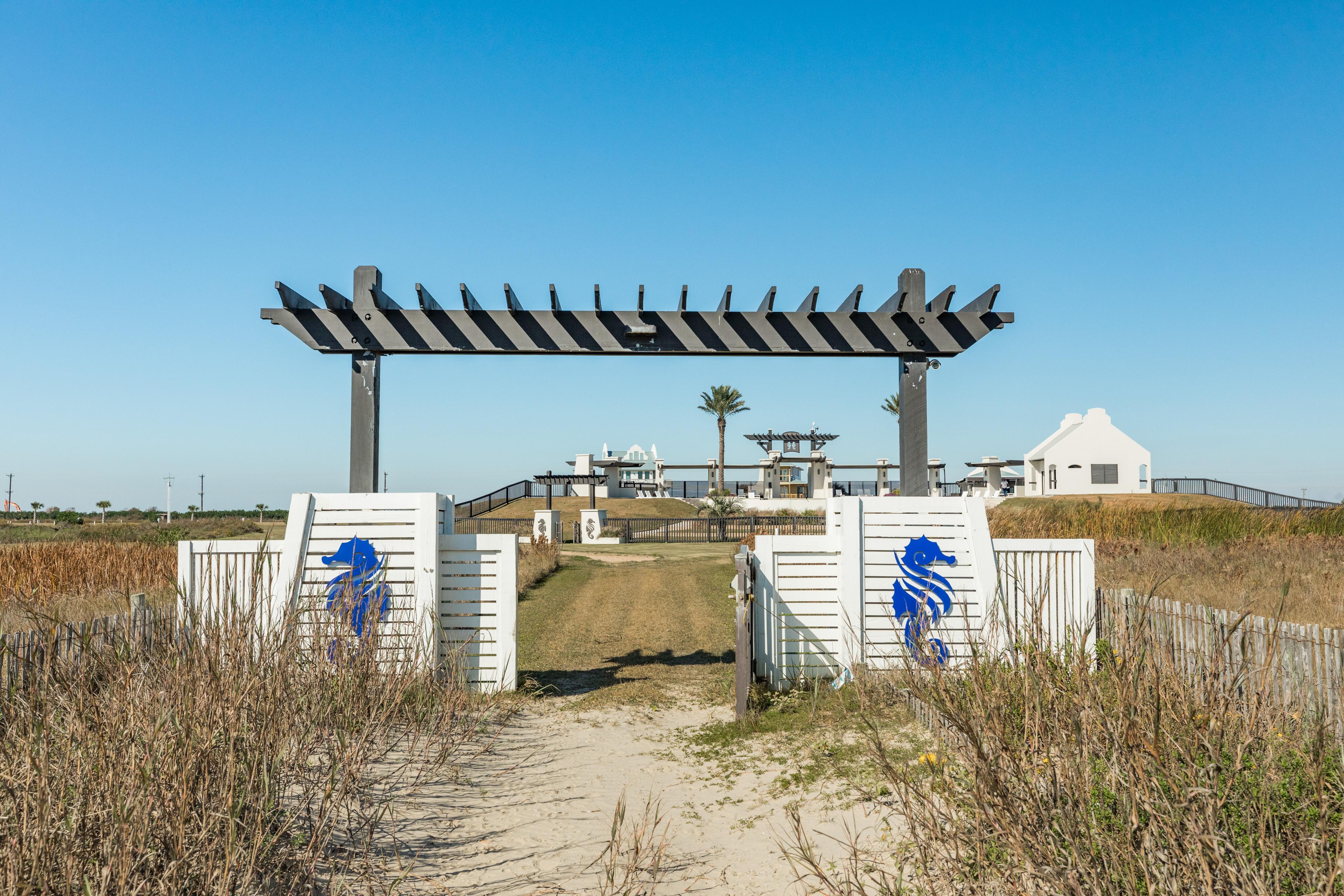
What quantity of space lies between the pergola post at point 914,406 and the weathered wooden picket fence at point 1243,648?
6.87ft

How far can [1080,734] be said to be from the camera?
9.54 feet

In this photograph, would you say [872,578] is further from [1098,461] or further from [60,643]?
[1098,461]

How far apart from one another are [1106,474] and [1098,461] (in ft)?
3.00

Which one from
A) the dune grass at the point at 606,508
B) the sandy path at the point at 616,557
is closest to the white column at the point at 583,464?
the dune grass at the point at 606,508

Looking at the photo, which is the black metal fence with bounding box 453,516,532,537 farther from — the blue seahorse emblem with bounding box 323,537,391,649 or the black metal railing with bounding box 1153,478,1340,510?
the black metal railing with bounding box 1153,478,1340,510

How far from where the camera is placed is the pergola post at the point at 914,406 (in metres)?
7.93

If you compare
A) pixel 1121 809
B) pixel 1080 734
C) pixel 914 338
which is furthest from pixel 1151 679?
pixel 914 338

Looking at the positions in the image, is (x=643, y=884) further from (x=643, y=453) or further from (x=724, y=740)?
(x=643, y=453)

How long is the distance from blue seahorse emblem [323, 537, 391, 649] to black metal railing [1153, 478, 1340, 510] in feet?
147

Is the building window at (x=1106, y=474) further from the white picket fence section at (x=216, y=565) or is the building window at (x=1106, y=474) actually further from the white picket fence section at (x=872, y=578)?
the white picket fence section at (x=216, y=565)

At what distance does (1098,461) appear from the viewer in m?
46.5

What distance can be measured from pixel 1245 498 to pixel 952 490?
24481 millimetres

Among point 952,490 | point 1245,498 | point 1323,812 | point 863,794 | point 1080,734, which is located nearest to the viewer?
point 1323,812

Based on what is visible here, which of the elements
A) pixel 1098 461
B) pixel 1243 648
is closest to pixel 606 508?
pixel 1098 461
